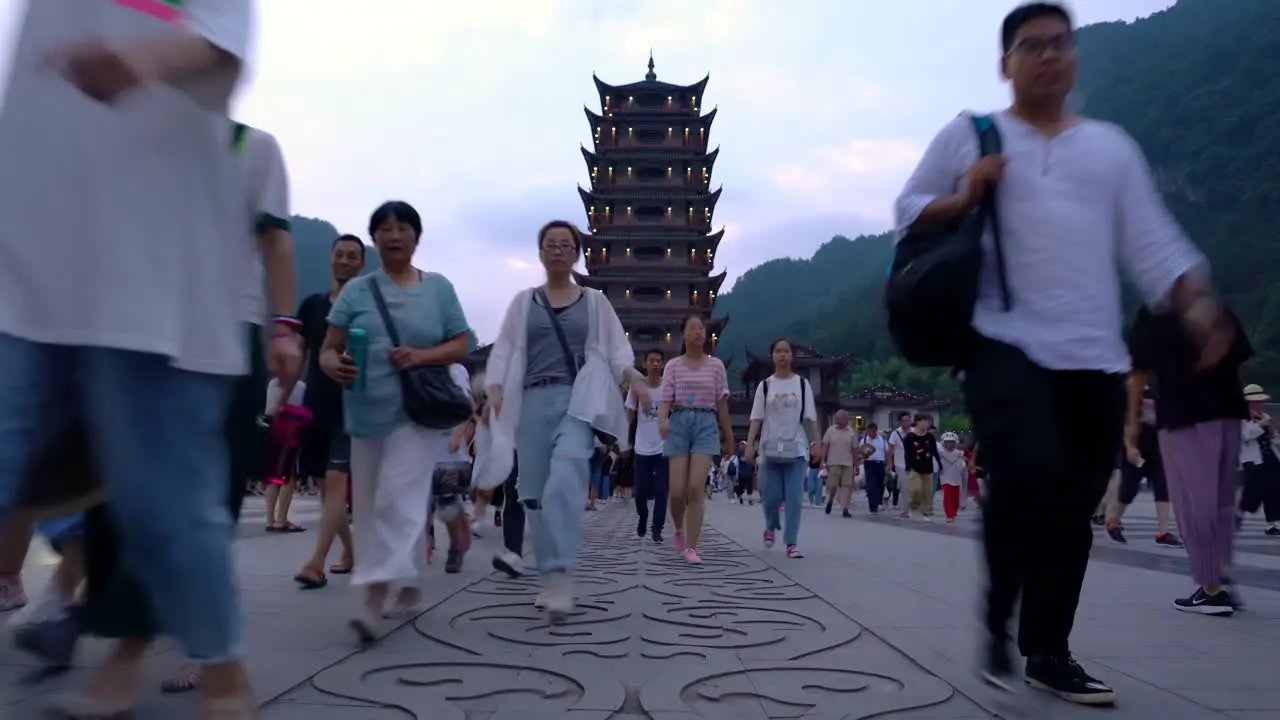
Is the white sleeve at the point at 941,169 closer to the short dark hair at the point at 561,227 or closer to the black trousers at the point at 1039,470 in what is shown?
the black trousers at the point at 1039,470

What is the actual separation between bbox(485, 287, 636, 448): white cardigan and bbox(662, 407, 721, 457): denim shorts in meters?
2.10

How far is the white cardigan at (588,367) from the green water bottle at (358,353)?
0.83 metres

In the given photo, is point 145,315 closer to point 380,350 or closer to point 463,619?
point 380,350

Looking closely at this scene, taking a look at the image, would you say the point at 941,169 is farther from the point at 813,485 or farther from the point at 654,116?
the point at 654,116

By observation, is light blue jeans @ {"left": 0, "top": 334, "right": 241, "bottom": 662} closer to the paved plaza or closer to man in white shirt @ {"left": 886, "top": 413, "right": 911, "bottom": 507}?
the paved plaza

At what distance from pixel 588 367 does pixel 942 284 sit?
2.31 m

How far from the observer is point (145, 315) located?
5.62 ft

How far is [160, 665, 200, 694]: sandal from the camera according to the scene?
8.27 feet

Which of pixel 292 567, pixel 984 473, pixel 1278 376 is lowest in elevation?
pixel 292 567

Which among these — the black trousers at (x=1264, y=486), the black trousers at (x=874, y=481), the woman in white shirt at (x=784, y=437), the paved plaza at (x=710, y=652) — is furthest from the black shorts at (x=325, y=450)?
the black trousers at (x=874, y=481)

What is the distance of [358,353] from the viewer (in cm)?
365

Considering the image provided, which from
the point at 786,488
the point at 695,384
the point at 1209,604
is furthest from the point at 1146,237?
the point at 786,488

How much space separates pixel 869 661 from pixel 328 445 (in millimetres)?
3122

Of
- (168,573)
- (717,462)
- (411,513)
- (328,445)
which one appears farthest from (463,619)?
(717,462)
